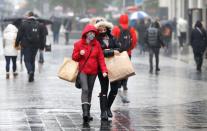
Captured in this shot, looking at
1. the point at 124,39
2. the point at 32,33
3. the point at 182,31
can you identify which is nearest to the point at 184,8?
the point at 182,31

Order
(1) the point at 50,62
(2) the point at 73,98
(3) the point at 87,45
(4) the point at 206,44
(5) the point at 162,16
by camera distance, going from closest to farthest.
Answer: (3) the point at 87,45 → (2) the point at 73,98 → (4) the point at 206,44 → (1) the point at 50,62 → (5) the point at 162,16

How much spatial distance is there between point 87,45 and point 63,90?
254 inches

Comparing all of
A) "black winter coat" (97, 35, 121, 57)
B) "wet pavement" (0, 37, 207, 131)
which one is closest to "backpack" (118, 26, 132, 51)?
"wet pavement" (0, 37, 207, 131)

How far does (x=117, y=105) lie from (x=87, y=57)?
3.36 metres

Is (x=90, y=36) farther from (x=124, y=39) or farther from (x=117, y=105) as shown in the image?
(x=124, y=39)

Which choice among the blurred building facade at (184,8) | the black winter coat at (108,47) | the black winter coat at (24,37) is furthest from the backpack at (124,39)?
the blurred building facade at (184,8)

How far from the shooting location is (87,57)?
45.3ft

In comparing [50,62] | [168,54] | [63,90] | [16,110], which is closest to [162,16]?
[168,54]

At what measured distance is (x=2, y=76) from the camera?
24.9 m

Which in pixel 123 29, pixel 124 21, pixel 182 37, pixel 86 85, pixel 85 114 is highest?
pixel 124 21

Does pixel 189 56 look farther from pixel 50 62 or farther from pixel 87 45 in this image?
pixel 87 45

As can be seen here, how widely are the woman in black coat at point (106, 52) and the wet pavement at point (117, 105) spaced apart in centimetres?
25

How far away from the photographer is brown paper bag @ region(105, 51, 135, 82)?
1410 cm

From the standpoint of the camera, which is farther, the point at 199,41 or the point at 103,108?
the point at 199,41
